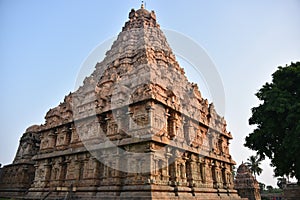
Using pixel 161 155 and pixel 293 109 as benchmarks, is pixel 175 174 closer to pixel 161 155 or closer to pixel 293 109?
pixel 161 155

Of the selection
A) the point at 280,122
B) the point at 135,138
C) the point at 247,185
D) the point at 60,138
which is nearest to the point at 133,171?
the point at 135,138

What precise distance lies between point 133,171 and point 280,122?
12.1 meters

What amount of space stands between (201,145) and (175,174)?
6.54 meters

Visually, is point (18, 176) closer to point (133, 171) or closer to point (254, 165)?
point (133, 171)

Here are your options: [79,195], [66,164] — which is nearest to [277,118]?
[79,195]

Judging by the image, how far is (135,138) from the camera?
15.8 m

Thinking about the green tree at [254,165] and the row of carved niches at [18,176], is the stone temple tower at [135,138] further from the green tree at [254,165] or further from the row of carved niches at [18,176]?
the green tree at [254,165]

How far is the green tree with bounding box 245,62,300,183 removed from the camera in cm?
1680

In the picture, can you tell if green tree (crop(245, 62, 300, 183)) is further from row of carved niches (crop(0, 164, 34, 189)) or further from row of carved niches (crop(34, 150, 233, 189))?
row of carved niches (crop(0, 164, 34, 189))

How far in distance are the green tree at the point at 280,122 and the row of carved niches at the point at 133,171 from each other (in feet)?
16.7

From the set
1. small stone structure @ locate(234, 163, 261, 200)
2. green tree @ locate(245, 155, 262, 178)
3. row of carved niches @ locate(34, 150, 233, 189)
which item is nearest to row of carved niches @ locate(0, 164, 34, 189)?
row of carved niches @ locate(34, 150, 233, 189)

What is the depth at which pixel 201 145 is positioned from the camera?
2211 centimetres

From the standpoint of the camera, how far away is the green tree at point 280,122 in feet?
55.1

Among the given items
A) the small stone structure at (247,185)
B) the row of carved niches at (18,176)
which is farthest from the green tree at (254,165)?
the row of carved niches at (18,176)
